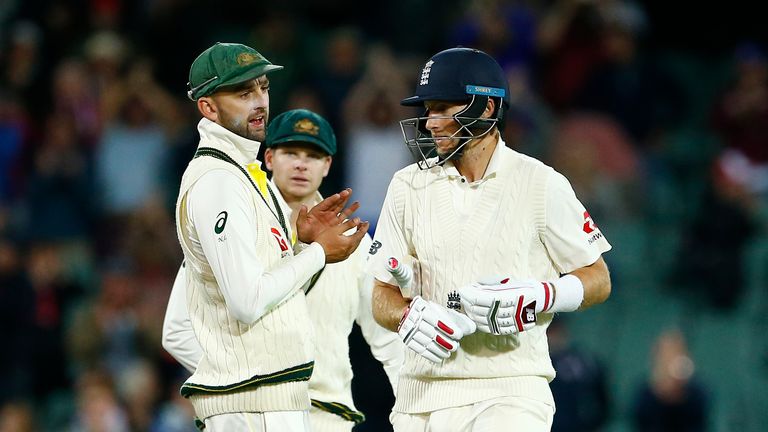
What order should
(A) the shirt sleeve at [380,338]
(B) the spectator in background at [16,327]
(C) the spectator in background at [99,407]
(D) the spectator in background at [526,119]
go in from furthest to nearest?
(D) the spectator in background at [526,119], (B) the spectator in background at [16,327], (C) the spectator in background at [99,407], (A) the shirt sleeve at [380,338]

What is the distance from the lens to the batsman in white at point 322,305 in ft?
19.8

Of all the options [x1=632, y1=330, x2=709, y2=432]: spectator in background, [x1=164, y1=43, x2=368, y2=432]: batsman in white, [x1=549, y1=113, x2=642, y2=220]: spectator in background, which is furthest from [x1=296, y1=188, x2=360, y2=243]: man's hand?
[x1=549, y1=113, x2=642, y2=220]: spectator in background

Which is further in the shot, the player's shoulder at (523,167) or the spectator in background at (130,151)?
the spectator in background at (130,151)

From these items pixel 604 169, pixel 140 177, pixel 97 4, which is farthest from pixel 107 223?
pixel 604 169

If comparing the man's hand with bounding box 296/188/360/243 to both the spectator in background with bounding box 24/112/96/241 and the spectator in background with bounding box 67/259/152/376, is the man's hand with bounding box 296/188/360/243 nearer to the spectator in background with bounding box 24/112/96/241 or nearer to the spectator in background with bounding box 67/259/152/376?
the spectator in background with bounding box 67/259/152/376

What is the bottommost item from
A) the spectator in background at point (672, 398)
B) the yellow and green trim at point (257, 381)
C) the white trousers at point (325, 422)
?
the spectator in background at point (672, 398)

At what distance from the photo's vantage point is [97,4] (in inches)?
518

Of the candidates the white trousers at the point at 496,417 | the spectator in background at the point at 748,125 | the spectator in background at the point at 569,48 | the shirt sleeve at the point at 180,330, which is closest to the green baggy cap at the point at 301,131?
the shirt sleeve at the point at 180,330

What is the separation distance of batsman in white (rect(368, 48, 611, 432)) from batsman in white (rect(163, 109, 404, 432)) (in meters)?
0.69

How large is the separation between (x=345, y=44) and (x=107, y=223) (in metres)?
2.75

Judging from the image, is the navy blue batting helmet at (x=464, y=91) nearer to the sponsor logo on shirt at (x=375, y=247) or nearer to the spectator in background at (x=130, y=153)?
the sponsor logo on shirt at (x=375, y=247)

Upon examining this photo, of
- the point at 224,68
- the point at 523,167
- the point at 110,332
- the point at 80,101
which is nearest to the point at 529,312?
the point at 523,167

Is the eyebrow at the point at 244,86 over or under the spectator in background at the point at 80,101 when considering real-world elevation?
under

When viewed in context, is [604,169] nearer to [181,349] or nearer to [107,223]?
[107,223]
